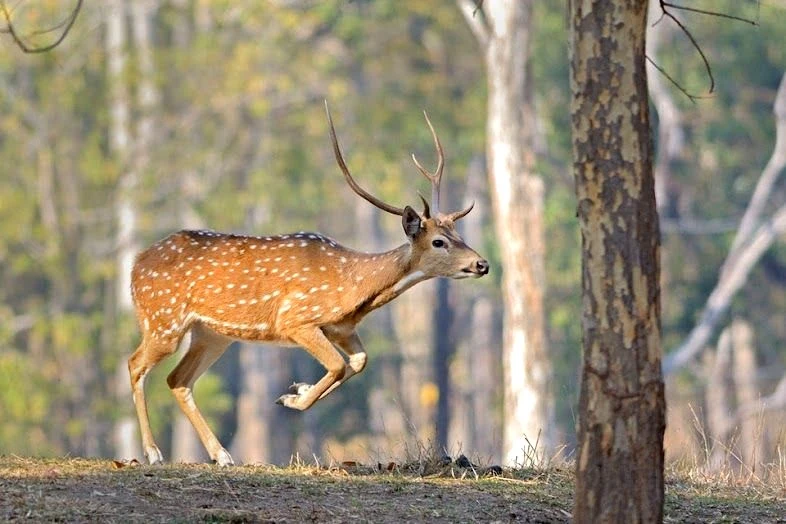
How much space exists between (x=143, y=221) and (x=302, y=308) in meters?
22.8

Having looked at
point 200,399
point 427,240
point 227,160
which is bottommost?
point 200,399

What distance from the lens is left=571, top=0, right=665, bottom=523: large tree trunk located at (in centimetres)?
738

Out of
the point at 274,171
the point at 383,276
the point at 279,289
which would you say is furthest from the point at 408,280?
the point at 274,171

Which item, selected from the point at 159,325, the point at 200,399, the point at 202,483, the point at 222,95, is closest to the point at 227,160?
the point at 222,95

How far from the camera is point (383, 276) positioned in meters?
11.3

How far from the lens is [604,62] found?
7.47 m

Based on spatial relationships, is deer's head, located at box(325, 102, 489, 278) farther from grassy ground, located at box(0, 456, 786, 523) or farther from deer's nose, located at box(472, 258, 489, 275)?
grassy ground, located at box(0, 456, 786, 523)

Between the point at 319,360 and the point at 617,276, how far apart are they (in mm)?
3959

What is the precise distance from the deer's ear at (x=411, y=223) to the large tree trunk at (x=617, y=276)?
3652 millimetres

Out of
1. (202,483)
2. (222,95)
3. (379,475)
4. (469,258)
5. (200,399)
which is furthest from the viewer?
(222,95)

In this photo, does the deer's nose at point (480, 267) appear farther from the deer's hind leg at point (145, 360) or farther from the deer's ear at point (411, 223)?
the deer's hind leg at point (145, 360)

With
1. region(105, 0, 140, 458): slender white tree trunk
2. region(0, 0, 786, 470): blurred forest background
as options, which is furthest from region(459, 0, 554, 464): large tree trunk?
region(105, 0, 140, 458): slender white tree trunk

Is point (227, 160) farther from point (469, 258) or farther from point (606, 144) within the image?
point (606, 144)

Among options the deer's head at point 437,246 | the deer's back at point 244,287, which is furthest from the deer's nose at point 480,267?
the deer's back at point 244,287
